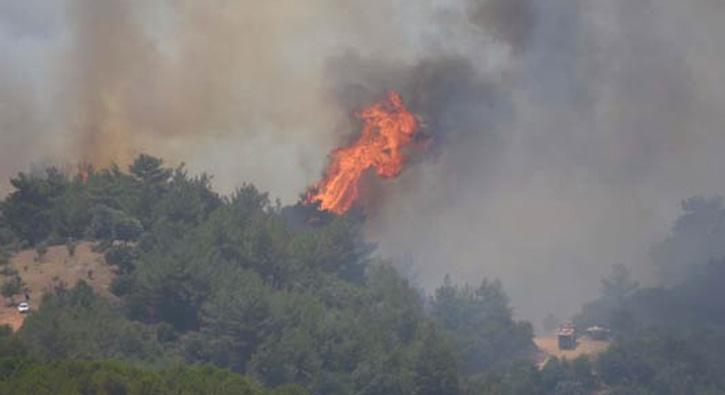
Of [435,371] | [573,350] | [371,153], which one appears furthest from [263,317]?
[573,350]

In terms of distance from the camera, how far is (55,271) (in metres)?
120

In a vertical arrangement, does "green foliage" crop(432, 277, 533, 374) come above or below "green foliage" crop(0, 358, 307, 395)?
above

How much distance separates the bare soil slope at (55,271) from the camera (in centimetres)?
11612

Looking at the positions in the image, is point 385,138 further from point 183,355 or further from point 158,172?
point 183,355

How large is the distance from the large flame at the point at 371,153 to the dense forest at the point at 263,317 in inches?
93.6

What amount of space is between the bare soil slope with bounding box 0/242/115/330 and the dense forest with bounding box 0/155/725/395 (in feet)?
2.72

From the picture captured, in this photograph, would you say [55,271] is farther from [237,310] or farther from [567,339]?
[567,339]

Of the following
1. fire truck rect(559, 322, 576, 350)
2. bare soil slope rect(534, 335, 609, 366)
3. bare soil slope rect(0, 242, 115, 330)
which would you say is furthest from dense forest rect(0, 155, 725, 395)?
fire truck rect(559, 322, 576, 350)

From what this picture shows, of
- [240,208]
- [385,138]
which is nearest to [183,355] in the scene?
[240,208]

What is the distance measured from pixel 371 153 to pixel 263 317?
3038cm

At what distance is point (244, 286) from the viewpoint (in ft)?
377

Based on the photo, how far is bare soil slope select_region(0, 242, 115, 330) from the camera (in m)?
116

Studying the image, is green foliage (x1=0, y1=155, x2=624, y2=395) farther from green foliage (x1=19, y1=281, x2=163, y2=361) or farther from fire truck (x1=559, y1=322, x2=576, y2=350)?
fire truck (x1=559, y1=322, x2=576, y2=350)

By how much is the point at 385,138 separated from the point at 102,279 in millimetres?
28712
